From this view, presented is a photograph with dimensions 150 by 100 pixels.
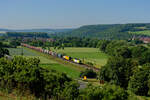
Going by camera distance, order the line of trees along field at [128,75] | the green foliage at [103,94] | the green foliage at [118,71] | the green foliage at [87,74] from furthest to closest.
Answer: the green foliage at [87,74] → the green foliage at [118,71] → the line of trees along field at [128,75] → the green foliage at [103,94]

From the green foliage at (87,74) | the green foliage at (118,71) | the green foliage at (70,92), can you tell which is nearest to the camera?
the green foliage at (70,92)

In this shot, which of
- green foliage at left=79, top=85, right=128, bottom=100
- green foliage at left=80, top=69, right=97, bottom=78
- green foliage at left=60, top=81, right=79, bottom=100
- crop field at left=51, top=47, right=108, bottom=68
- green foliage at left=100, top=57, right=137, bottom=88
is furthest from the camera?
crop field at left=51, top=47, right=108, bottom=68

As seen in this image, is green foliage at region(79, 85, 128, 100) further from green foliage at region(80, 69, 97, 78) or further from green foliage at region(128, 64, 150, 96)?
green foliage at region(80, 69, 97, 78)

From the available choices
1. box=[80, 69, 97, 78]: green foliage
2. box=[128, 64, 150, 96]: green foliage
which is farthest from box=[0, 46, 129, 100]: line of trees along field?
box=[80, 69, 97, 78]: green foliage

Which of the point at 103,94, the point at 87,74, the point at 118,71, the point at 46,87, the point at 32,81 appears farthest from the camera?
the point at 87,74

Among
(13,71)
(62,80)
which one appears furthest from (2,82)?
(62,80)

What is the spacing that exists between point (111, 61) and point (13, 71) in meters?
22.9

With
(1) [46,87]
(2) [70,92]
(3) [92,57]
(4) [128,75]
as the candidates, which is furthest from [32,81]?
(3) [92,57]

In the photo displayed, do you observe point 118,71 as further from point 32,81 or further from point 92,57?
point 92,57

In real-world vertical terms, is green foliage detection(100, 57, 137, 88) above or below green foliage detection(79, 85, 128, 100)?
below

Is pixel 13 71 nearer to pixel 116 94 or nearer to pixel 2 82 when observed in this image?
pixel 2 82

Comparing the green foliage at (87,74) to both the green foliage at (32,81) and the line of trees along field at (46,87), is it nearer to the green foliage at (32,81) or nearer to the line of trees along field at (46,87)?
the line of trees along field at (46,87)

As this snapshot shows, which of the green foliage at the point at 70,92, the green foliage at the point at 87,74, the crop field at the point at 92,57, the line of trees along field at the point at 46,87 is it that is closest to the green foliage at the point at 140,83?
the green foliage at the point at 87,74

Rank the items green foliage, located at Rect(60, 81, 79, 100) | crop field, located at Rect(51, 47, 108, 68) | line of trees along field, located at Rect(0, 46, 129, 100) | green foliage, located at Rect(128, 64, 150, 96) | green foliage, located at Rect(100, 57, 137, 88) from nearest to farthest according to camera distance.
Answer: line of trees along field, located at Rect(0, 46, 129, 100) → green foliage, located at Rect(60, 81, 79, 100) → green foliage, located at Rect(128, 64, 150, 96) → green foliage, located at Rect(100, 57, 137, 88) → crop field, located at Rect(51, 47, 108, 68)
